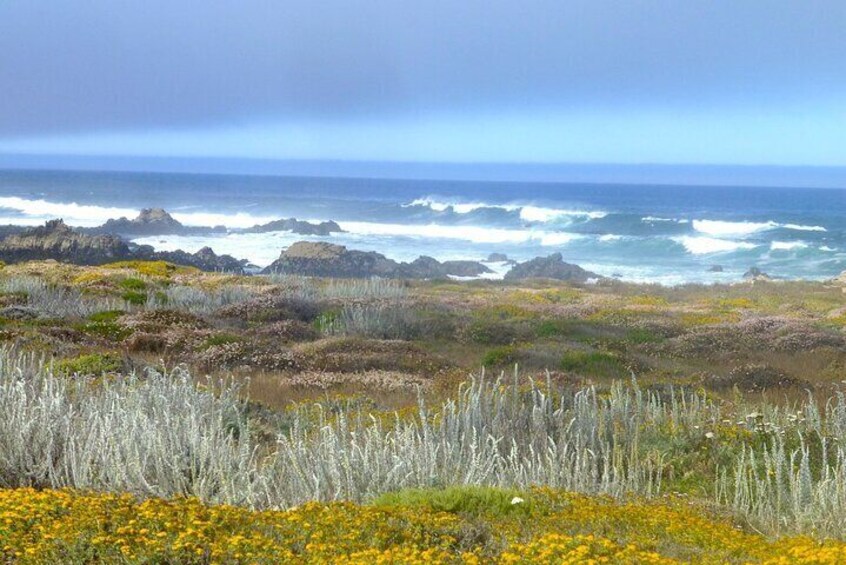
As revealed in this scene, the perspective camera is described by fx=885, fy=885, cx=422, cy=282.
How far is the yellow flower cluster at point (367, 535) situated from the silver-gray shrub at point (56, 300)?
13726 mm

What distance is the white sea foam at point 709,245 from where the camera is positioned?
71312 millimetres

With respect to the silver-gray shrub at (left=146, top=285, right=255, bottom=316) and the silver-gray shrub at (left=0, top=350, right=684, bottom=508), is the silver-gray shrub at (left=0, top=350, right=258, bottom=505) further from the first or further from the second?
the silver-gray shrub at (left=146, top=285, right=255, bottom=316)

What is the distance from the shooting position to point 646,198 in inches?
5463

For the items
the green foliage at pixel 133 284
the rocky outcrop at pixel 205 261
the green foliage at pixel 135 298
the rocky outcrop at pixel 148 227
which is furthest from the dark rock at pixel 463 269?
the rocky outcrop at pixel 148 227

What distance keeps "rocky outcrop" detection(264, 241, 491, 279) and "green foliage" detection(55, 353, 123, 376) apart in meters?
36.8

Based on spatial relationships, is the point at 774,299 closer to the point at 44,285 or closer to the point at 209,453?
the point at 44,285

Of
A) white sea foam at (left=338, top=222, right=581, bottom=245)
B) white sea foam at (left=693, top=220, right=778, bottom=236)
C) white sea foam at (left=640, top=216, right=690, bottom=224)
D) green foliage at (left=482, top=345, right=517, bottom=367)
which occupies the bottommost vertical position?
white sea foam at (left=338, top=222, right=581, bottom=245)

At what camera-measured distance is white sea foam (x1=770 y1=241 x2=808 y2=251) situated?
70.4m

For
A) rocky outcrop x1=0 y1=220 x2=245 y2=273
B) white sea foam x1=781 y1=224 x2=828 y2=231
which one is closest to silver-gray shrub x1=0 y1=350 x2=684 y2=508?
rocky outcrop x1=0 y1=220 x2=245 y2=273

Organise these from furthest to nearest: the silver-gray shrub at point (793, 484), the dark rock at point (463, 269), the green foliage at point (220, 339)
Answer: the dark rock at point (463, 269) < the green foliage at point (220, 339) < the silver-gray shrub at point (793, 484)

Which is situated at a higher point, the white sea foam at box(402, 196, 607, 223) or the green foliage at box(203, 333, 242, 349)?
the green foliage at box(203, 333, 242, 349)

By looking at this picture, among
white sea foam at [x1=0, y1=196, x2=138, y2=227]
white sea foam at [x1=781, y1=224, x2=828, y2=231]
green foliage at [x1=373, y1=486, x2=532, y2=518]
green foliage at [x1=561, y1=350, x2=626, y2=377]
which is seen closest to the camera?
green foliage at [x1=373, y1=486, x2=532, y2=518]

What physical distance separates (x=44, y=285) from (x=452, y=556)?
67.8ft

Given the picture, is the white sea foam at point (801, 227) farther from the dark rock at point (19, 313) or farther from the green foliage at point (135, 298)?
the dark rock at point (19, 313)
